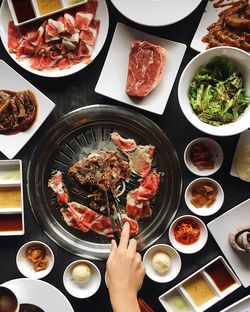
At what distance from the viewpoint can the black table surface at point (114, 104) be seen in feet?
12.6

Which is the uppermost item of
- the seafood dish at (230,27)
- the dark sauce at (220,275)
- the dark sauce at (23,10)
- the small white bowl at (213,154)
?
the dark sauce at (23,10)

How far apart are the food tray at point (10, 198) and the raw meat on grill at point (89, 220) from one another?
0.34 meters

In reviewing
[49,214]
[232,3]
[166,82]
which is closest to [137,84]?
[166,82]

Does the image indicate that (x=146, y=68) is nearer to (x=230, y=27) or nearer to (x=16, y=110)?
(x=230, y=27)

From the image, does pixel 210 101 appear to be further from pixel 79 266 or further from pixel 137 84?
pixel 79 266

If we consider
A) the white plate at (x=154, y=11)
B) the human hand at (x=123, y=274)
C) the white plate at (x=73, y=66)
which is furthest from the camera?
the white plate at (x=73, y=66)

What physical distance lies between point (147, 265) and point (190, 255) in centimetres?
30

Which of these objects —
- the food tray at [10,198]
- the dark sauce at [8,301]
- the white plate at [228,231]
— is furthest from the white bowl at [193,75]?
the dark sauce at [8,301]

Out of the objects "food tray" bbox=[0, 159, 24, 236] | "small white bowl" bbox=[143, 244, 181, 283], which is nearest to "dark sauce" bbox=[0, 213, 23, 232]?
"food tray" bbox=[0, 159, 24, 236]

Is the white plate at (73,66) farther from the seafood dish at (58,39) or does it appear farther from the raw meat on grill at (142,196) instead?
the raw meat on grill at (142,196)

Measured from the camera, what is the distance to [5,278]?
3.91m

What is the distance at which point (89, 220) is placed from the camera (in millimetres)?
3871

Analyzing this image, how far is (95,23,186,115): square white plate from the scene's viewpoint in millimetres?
3750

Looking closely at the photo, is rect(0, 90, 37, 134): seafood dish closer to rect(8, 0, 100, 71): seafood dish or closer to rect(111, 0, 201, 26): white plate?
rect(8, 0, 100, 71): seafood dish
